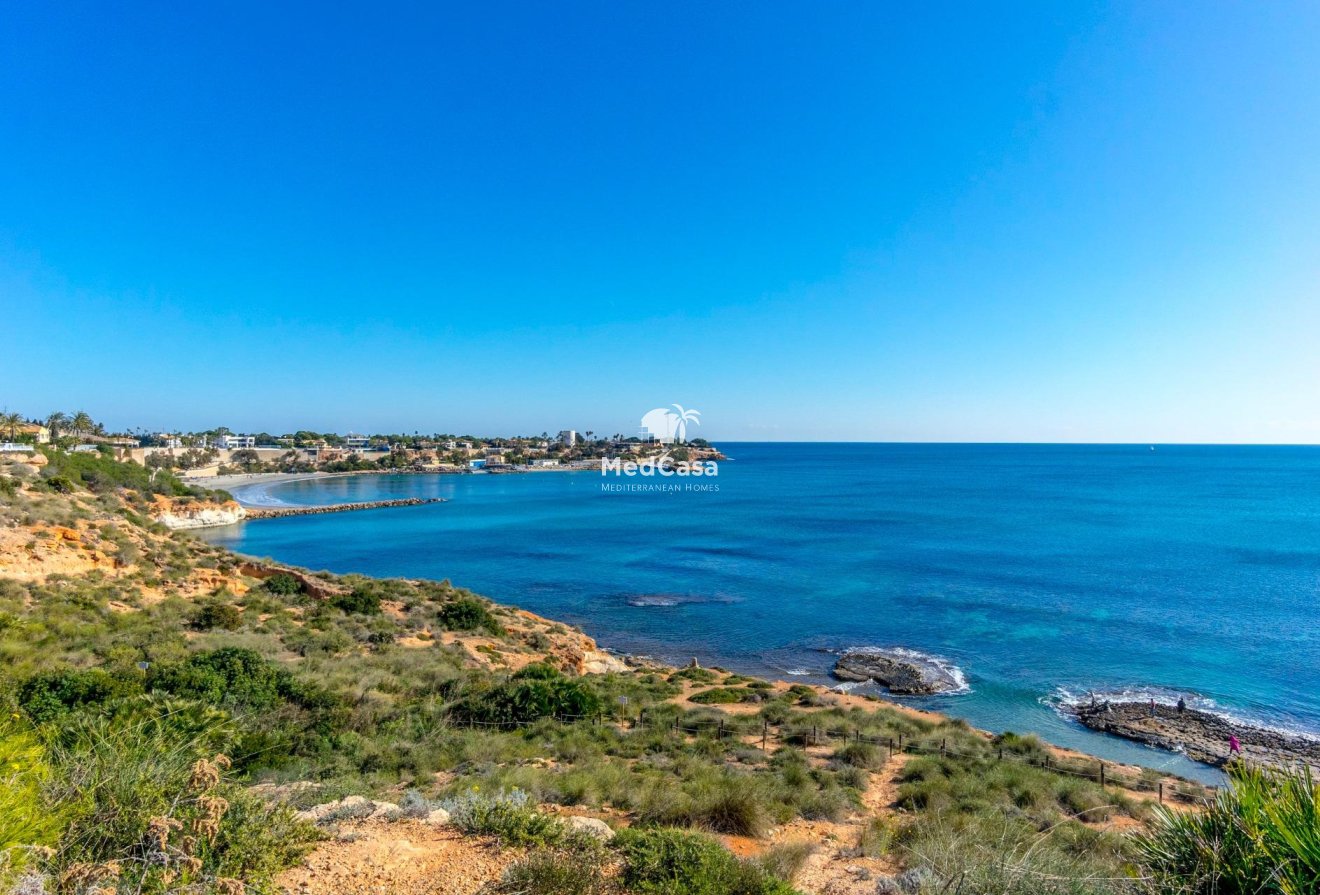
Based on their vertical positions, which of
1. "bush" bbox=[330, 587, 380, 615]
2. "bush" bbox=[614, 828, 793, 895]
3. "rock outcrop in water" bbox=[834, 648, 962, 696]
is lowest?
"rock outcrop in water" bbox=[834, 648, 962, 696]

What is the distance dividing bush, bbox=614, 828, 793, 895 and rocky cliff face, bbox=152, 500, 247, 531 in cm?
6209

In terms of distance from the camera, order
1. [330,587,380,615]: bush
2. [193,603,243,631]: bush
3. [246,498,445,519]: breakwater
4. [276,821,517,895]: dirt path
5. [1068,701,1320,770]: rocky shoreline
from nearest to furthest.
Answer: [276,821,517,895]: dirt path, [1068,701,1320,770]: rocky shoreline, [193,603,243,631]: bush, [330,587,380,615]: bush, [246,498,445,519]: breakwater

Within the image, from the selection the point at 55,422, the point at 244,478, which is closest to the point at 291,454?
the point at 244,478

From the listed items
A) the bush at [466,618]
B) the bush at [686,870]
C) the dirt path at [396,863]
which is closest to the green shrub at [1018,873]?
the bush at [686,870]

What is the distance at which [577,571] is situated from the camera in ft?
141

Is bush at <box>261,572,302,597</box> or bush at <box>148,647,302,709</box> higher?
bush at <box>148,647,302,709</box>

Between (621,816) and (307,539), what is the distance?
58224 mm

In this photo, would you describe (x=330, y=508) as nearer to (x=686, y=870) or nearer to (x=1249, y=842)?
(x=686, y=870)

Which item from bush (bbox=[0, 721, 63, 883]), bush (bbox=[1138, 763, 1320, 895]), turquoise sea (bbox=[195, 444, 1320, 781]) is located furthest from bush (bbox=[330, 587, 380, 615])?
bush (bbox=[1138, 763, 1320, 895])

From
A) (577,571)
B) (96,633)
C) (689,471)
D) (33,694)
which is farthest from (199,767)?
(689,471)

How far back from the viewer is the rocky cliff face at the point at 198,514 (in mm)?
56156

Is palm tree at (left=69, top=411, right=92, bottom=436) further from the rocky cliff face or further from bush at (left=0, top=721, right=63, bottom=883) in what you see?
bush at (left=0, top=721, right=63, bottom=883)

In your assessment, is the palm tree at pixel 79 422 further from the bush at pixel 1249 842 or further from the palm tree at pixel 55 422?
the bush at pixel 1249 842

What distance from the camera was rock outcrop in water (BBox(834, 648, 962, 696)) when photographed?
22125mm
